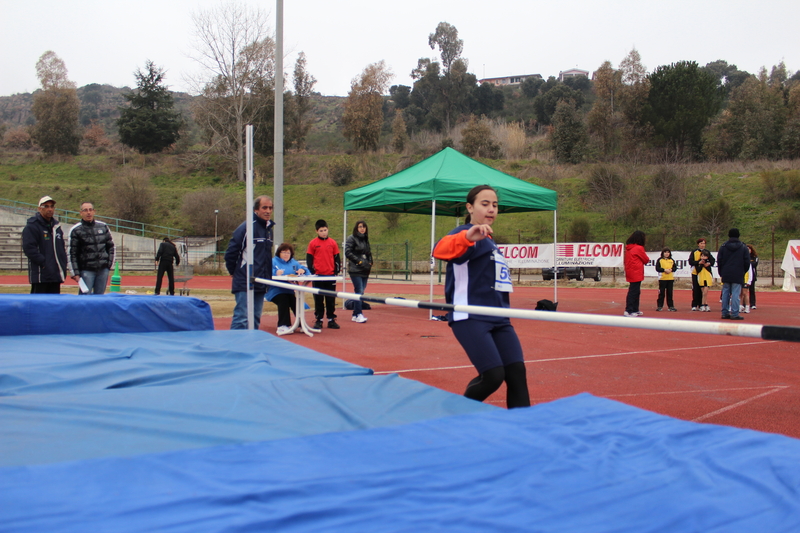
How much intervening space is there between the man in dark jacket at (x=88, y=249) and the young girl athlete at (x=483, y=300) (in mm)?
6022

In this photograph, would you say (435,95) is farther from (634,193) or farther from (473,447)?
(473,447)

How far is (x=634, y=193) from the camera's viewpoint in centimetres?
3272

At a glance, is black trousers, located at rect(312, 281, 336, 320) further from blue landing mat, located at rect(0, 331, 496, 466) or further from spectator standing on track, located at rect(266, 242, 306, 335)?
blue landing mat, located at rect(0, 331, 496, 466)

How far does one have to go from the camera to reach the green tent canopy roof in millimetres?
10039

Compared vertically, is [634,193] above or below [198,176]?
below

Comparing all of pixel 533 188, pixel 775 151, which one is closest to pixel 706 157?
pixel 775 151

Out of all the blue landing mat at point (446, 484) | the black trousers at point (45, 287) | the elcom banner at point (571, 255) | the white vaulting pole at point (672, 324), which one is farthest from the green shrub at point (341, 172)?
the blue landing mat at point (446, 484)

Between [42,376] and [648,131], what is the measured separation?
1810 inches

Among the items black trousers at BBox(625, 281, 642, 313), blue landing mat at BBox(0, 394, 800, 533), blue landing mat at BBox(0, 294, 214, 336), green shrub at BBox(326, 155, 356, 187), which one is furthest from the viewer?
green shrub at BBox(326, 155, 356, 187)

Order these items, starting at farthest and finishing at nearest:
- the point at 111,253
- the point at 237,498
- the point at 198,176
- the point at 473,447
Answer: the point at 198,176
the point at 111,253
the point at 473,447
the point at 237,498

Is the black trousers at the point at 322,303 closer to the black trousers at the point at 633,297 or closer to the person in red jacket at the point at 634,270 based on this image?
the person in red jacket at the point at 634,270

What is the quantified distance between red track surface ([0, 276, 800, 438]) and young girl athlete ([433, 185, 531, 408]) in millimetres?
1529

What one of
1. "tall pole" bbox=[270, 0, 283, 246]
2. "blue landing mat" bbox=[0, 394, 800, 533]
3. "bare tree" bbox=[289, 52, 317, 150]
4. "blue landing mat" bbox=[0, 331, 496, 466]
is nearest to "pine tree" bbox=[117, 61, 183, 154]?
"bare tree" bbox=[289, 52, 317, 150]

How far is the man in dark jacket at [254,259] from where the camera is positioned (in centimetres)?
666
